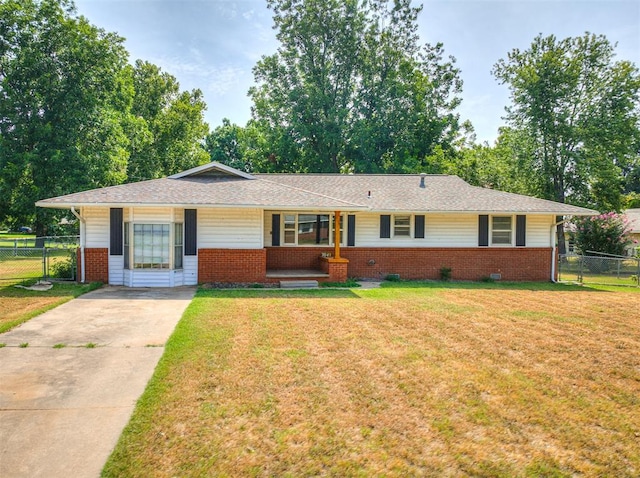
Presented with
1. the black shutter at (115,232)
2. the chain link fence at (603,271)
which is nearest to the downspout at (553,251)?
the chain link fence at (603,271)

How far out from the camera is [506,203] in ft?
50.3

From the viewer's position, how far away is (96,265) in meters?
12.4

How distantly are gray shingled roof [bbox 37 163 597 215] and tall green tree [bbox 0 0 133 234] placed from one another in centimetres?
1468

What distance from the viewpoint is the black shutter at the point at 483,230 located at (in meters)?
15.2

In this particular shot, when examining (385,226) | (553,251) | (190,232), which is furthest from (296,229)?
(553,251)

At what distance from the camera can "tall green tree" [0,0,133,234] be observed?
24484 mm

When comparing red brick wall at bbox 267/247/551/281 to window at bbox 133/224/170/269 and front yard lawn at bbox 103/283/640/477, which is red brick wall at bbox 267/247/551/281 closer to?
window at bbox 133/224/170/269

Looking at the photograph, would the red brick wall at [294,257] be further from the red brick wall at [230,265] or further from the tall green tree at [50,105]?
the tall green tree at [50,105]

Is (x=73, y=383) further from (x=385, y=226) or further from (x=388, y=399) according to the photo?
(x=385, y=226)

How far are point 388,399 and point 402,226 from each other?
37.4 feet

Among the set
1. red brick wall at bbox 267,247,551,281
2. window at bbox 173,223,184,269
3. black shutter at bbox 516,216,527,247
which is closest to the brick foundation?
red brick wall at bbox 267,247,551,281

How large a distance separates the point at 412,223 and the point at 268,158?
2240 cm

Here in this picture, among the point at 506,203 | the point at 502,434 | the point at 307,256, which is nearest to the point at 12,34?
the point at 307,256

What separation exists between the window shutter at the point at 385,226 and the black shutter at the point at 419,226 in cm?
107
